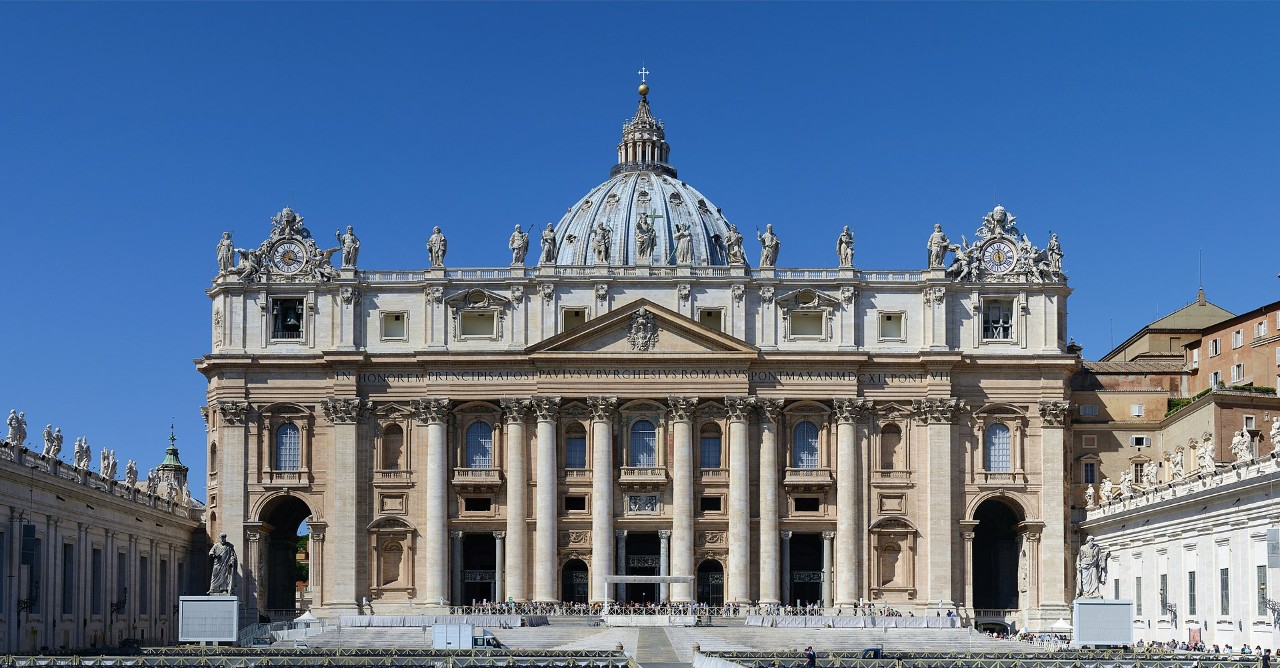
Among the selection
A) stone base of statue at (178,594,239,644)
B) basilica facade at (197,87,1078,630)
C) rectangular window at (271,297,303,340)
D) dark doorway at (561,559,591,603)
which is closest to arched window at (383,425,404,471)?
basilica facade at (197,87,1078,630)

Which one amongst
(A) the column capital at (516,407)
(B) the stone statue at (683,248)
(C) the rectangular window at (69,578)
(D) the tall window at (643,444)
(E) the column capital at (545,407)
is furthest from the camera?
(B) the stone statue at (683,248)

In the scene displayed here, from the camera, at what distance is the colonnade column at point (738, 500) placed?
111562 mm

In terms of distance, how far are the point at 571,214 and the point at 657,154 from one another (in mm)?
9187

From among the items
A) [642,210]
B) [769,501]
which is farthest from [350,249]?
[642,210]

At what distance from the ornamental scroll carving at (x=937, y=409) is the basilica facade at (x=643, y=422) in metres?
0.13

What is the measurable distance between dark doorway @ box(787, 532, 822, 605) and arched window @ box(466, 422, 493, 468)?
18396 millimetres

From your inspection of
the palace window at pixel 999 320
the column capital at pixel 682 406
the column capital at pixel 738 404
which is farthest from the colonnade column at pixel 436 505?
the palace window at pixel 999 320

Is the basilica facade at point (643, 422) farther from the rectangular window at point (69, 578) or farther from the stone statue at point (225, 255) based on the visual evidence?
the rectangular window at point (69, 578)

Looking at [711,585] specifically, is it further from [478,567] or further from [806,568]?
[478,567]

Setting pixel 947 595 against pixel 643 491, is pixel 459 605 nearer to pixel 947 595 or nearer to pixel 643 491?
pixel 643 491

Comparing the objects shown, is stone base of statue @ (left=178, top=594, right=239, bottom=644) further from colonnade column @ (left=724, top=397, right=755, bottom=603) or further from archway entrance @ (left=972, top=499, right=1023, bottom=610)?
archway entrance @ (left=972, top=499, right=1023, bottom=610)

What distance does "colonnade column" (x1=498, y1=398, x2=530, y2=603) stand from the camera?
112 meters

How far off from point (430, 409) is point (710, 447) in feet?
53.0

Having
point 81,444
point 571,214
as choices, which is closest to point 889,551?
point 81,444
